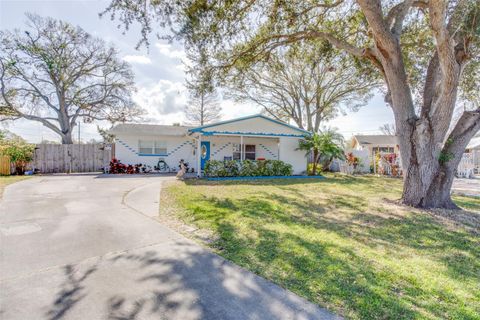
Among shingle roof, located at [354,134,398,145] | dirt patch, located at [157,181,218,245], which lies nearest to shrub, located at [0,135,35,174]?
dirt patch, located at [157,181,218,245]

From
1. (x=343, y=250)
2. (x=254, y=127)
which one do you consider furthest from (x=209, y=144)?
(x=343, y=250)

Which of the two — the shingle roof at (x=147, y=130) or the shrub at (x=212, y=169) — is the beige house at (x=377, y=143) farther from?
the shrub at (x=212, y=169)

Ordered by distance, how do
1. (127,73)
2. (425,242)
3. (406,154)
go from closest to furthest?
(425,242) < (406,154) < (127,73)

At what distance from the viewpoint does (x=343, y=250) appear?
399 cm

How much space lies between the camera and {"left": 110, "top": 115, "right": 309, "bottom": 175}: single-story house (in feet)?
53.1

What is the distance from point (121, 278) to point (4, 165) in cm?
1697

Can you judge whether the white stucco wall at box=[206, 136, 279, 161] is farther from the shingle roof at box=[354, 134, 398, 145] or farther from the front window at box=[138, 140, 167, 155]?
the shingle roof at box=[354, 134, 398, 145]

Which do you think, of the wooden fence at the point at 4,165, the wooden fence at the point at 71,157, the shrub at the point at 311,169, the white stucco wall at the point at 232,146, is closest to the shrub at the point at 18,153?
the wooden fence at the point at 4,165

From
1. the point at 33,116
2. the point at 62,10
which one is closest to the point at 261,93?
the point at 62,10

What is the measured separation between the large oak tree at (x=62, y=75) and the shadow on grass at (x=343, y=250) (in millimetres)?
21164

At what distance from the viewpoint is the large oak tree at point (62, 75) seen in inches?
781

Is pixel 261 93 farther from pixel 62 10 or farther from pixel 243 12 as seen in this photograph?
pixel 62 10

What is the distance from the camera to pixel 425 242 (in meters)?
4.51

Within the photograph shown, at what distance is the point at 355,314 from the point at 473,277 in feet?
6.69
